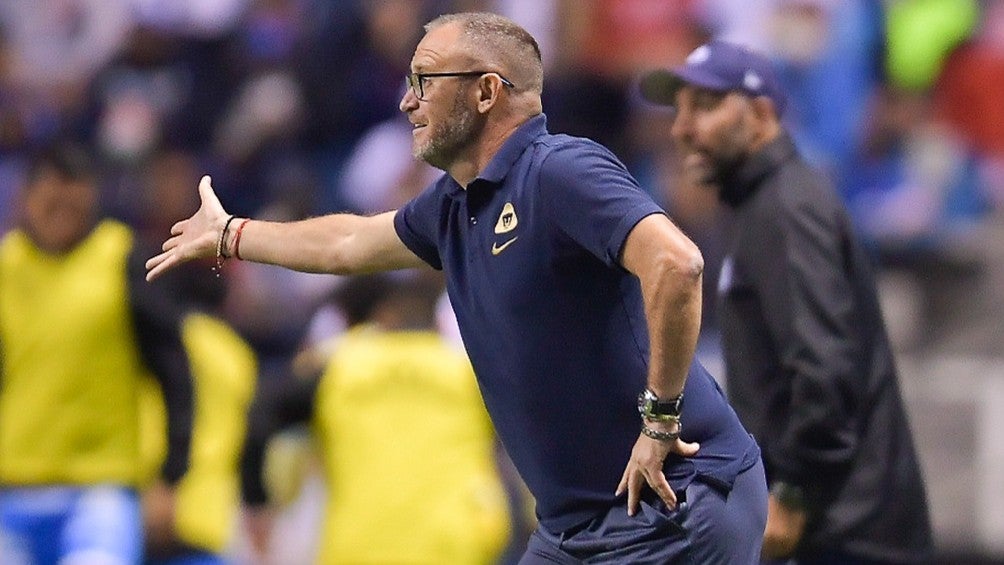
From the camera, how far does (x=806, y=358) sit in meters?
5.77

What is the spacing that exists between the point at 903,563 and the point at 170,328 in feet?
11.0

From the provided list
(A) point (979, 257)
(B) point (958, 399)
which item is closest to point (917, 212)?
(A) point (979, 257)

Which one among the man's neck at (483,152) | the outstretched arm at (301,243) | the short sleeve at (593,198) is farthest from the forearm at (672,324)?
the outstretched arm at (301,243)

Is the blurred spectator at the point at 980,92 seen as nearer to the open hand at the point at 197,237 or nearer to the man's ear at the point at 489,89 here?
the open hand at the point at 197,237

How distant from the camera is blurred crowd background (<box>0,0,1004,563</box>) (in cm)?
1056

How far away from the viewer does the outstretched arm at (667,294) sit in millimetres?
4293

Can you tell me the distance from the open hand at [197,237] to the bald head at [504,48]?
897 mm

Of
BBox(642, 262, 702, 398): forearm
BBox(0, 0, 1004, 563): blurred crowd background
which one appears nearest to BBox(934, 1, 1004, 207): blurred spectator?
BBox(0, 0, 1004, 563): blurred crowd background

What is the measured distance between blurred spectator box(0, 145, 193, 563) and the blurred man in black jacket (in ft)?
9.45

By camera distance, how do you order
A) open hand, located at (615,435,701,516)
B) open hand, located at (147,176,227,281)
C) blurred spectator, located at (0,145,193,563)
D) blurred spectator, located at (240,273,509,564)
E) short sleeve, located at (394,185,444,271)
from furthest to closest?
blurred spectator, located at (0,145,193,563) < blurred spectator, located at (240,273,509,564) < open hand, located at (147,176,227,281) < short sleeve, located at (394,185,444,271) < open hand, located at (615,435,701,516)

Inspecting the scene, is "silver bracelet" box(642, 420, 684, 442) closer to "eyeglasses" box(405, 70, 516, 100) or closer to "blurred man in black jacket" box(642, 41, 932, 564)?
"eyeglasses" box(405, 70, 516, 100)

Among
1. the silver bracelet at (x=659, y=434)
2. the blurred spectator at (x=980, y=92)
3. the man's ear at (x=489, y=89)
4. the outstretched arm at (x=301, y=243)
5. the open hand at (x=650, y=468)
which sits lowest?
the blurred spectator at (x=980, y=92)

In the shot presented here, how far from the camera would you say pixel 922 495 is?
6.02m

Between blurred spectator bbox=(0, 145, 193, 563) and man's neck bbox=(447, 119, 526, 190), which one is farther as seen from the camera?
blurred spectator bbox=(0, 145, 193, 563)
